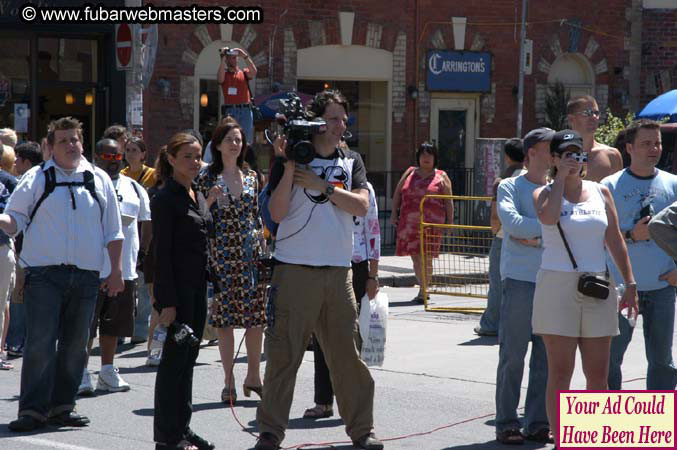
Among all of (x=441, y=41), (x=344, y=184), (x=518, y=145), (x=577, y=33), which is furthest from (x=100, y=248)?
(x=577, y=33)

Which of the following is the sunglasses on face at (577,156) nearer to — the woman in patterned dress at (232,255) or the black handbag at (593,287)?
the black handbag at (593,287)

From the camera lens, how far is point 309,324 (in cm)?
706

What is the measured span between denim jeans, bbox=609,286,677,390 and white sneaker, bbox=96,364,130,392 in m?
3.81

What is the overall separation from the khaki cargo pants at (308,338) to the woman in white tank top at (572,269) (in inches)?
43.6

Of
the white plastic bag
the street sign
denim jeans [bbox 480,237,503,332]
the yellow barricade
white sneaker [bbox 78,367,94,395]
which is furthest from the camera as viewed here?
the street sign

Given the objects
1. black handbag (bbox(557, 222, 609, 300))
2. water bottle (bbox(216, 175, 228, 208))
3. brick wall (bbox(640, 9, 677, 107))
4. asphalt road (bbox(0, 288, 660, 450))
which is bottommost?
asphalt road (bbox(0, 288, 660, 450))

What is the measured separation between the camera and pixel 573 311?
21.9 feet

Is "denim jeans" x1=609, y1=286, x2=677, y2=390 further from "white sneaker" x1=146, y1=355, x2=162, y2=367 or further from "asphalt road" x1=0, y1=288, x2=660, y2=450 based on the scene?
"white sneaker" x1=146, y1=355, x2=162, y2=367

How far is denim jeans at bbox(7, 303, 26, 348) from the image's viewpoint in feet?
36.5

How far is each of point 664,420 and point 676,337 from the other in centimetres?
564

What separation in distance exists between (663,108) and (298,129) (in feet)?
52.4

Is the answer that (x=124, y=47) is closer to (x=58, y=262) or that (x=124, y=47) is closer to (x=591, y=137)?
(x=58, y=262)

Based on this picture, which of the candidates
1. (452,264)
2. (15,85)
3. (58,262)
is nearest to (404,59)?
(15,85)

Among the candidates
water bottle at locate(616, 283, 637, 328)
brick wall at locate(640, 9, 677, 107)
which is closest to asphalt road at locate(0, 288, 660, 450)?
water bottle at locate(616, 283, 637, 328)
